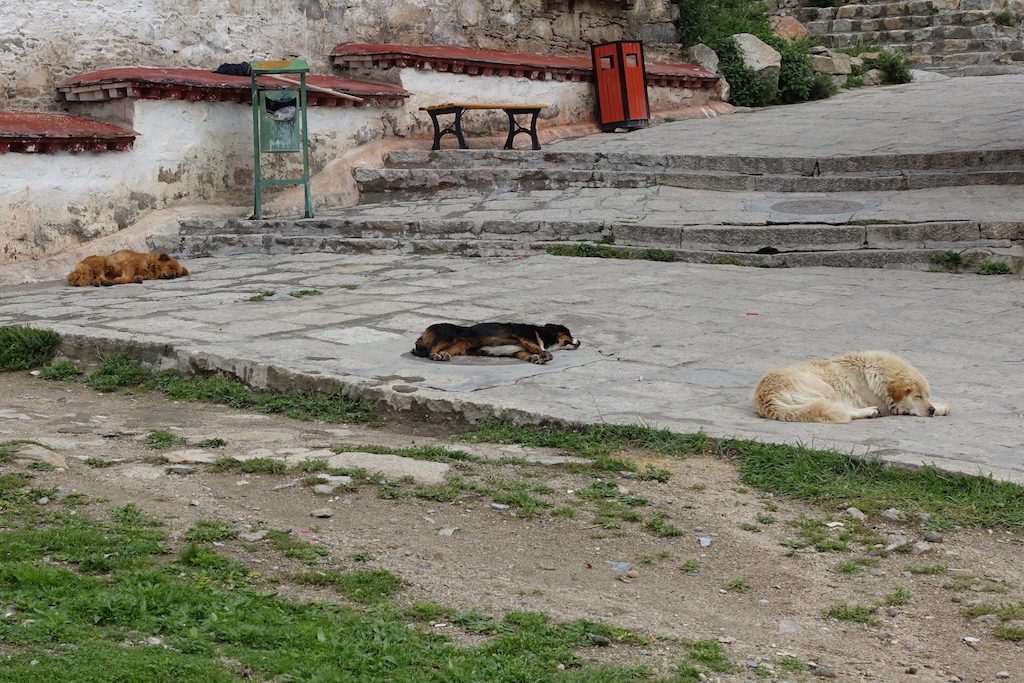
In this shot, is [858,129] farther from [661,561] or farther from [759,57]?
[661,561]

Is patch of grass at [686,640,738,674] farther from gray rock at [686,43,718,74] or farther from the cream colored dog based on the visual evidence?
gray rock at [686,43,718,74]

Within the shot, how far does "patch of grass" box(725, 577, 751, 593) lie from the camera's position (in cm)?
404

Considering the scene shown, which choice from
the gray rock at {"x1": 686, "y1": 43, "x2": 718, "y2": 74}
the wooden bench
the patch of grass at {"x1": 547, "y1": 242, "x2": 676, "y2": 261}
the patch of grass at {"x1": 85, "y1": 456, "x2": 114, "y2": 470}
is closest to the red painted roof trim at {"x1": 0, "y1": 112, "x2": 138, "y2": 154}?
the wooden bench

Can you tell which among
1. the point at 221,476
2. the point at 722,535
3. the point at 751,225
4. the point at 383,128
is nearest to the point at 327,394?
the point at 221,476

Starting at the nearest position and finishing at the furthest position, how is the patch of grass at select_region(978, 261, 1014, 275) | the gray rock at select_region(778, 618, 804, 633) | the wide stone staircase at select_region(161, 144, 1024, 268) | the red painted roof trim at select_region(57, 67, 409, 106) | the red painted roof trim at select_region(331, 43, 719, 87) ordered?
1. the gray rock at select_region(778, 618, 804, 633)
2. the patch of grass at select_region(978, 261, 1014, 275)
3. the wide stone staircase at select_region(161, 144, 1024, 268)
4. the red painted roof trim at select_region(57, 67, 409, 106)
5. the red painted roof trim at select_region(331, 43, 719, 87)

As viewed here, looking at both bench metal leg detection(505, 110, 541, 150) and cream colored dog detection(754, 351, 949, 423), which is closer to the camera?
cream colored dog detection(754, 351, 949, 423)

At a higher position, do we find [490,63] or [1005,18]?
[1005,18]

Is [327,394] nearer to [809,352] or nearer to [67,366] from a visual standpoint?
[67,366]

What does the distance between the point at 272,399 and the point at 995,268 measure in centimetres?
637

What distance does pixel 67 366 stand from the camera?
739cm

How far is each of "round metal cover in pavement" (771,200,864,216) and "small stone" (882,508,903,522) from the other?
24.1ft

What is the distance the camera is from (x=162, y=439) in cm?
562

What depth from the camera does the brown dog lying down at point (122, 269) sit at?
1055 cm

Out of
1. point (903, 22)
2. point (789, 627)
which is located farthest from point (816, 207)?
point (903, 22)
